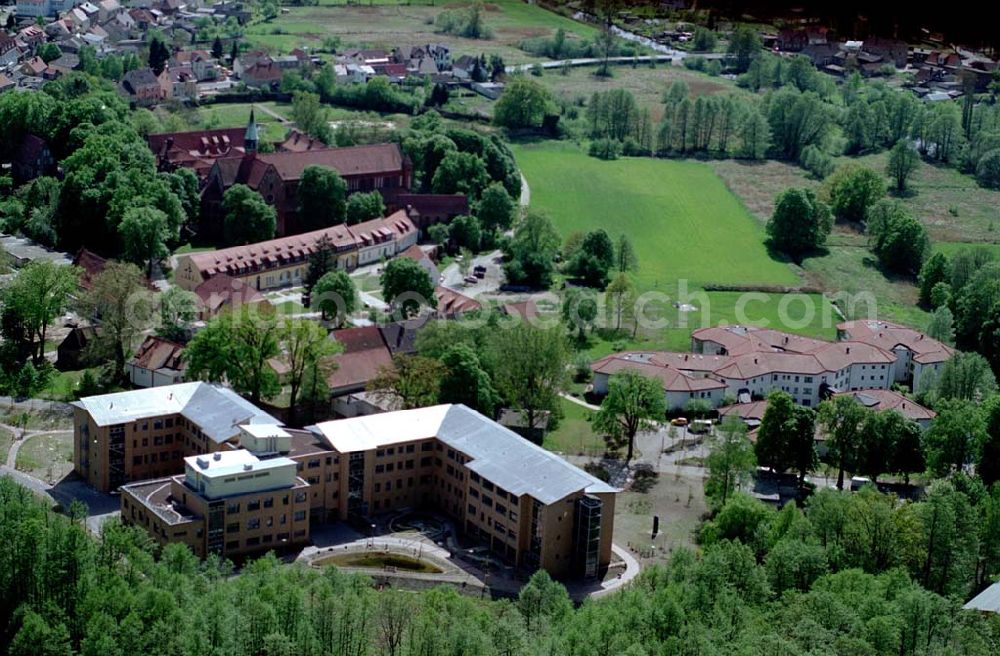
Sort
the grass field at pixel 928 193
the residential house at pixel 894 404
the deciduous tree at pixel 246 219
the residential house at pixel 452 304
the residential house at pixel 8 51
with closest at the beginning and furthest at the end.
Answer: the residential house at pixel 894 404
the residential house at pixel 452 304
the deciduous tree at pixel 246 219
the grass field at pixel 928 193
the residential house at pixel 8 51

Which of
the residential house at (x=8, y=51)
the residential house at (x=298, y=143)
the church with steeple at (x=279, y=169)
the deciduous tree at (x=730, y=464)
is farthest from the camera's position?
the residential house at (x=8, y=51)

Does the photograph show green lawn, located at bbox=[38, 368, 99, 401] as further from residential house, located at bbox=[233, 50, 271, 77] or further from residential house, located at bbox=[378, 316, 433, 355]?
residential house, located at bbox=[233, 50, 271, 77]

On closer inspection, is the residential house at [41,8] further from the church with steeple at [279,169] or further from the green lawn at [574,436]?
the green lawn at [574,436]

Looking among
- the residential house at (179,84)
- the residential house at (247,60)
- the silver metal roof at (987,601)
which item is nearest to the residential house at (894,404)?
the silver metal roof at (987,601)

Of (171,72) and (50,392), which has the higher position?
(171,72)

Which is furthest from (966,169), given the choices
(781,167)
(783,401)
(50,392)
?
(50,392)

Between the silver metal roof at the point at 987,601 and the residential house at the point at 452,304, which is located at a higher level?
the residential house at the point at 452,304

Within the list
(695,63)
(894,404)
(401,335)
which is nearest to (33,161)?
(401,335)

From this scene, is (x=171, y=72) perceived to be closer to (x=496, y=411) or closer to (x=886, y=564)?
(x=496, y=411)
